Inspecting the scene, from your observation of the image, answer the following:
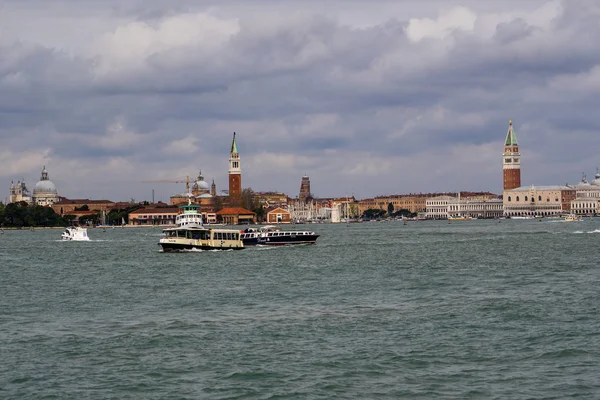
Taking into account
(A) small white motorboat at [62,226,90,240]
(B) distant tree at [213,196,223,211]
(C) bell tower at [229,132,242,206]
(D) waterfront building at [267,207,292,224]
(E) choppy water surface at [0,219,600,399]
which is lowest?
(E) choppy water surface at [0,219,600,399]

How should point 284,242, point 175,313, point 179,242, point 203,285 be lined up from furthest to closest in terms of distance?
point 284,242 → point 179,242 → point 203,285 → point 175,313

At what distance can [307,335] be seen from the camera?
19156mm

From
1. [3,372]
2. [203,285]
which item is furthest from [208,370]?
[203,285]

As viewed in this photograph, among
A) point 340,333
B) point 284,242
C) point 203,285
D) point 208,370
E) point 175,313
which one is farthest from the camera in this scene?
point 284,242

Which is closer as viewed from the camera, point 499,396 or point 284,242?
point 499,396

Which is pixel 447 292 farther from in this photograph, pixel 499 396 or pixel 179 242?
pixel 179 242

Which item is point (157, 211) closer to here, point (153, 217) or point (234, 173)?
point (153, 217)

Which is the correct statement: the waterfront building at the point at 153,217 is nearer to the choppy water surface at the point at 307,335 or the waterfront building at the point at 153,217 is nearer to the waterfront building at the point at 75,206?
the waterfront building at the point at 75,206

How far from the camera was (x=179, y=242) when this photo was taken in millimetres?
51312

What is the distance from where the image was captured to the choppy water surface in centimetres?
1502

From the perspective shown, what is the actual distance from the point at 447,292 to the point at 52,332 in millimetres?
10961

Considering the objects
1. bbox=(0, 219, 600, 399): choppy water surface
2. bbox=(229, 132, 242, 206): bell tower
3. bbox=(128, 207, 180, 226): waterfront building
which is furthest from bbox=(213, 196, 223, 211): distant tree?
bbox=(0, 219, 600, 399): choppy water surface

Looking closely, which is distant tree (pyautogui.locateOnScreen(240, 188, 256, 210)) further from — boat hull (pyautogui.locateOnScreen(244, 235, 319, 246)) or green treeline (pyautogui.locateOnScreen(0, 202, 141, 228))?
boat hull (pyautogui.locateOnScreen(244, 235, 319, 246))

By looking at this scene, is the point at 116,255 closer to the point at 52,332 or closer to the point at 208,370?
the point at 52,332
